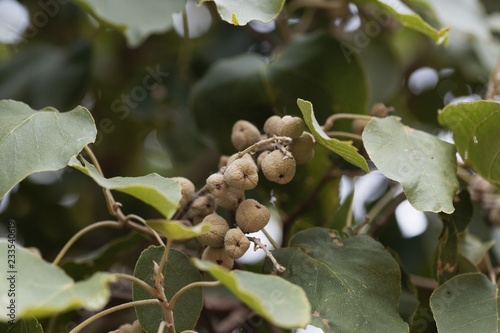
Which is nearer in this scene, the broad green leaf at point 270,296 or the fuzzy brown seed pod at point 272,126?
the broad green leaf at point 270,296

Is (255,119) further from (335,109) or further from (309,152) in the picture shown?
(309,152)

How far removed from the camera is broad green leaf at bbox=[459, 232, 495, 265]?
2.95 ft

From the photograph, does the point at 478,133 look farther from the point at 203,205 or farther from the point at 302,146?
the point at 203,205

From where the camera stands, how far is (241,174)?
0.69 m

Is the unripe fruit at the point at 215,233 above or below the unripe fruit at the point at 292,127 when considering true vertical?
below

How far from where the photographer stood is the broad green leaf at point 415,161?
0.71 metres

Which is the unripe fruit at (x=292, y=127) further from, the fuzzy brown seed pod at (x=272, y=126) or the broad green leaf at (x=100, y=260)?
the broad green leaf at (x=100, y=260)

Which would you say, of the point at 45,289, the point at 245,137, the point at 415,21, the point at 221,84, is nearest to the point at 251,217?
the point at 245,137

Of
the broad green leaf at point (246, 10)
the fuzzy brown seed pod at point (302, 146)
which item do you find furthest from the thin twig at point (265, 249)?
the broad green leaf at point (246, 10)

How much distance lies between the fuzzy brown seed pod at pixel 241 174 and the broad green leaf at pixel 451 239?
269 millimetres

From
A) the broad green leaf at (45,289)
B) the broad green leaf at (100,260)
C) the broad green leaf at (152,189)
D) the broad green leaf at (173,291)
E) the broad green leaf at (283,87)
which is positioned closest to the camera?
the broad green leaf at (45,289)

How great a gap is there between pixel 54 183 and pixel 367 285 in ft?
2.94

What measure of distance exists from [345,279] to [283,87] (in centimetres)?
43

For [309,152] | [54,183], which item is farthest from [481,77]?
[54,183]
